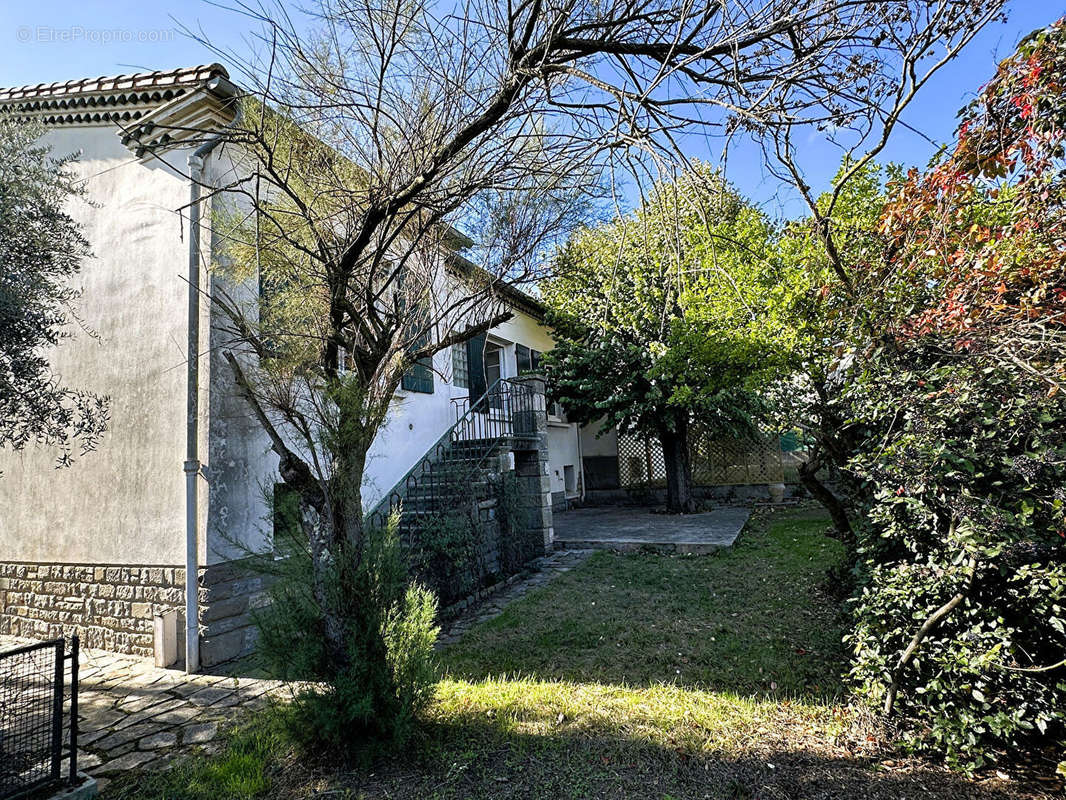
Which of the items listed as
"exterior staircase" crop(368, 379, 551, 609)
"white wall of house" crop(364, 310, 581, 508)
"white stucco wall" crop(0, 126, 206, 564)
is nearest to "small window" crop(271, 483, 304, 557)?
"exterior staircase" crop(368, 379, 551, 609)

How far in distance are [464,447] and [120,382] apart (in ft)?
15.0

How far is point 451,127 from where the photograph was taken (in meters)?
3.56

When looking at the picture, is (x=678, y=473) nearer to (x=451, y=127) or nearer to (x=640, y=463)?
(x=640, y=463)

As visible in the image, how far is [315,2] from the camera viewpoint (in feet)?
10.4

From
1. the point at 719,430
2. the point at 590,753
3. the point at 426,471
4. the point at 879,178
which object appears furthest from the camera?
the point at 719,430

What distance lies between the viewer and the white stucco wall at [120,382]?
570cm

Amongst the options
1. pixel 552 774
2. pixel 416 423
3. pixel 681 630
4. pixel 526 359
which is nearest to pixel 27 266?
pixel 416 423

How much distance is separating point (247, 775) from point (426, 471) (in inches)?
215

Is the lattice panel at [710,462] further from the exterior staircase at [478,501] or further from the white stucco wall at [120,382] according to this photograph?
the white stucco wall at [120,382]

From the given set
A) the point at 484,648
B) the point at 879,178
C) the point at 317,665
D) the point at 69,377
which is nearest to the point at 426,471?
the point at 484,648

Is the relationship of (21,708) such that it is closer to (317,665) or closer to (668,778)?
(317,665)

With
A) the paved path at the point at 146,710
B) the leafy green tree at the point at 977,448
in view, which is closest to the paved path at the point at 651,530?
the leafy green tree at the point at 977,448

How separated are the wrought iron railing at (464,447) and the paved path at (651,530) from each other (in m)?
2.39

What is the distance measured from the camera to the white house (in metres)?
5.50
